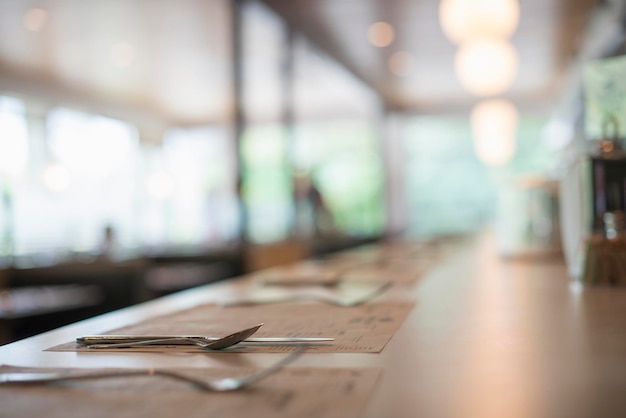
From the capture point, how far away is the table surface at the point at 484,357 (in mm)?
550

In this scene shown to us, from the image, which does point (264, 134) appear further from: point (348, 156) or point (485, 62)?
Answer: point (485, 62)

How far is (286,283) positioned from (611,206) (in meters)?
0.65

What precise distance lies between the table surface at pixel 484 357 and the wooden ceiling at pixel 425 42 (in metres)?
5.88

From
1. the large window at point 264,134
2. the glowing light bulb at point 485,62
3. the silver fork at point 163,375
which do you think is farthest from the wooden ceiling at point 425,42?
the silver fork at point 163,375

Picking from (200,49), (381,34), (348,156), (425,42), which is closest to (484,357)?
(381,34)

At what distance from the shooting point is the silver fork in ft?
1.92

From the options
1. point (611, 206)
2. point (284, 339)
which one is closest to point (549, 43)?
point (611, 206)

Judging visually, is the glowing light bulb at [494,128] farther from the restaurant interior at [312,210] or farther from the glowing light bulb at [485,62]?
the glowing light bulb at [485,62]

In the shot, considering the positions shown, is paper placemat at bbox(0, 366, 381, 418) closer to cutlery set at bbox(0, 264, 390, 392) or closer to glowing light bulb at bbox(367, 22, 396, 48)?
cutlery set at bbox(0, 264, 390, 392)

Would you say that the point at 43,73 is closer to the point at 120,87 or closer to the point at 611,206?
the point at 120,87

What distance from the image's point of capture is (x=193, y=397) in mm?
559

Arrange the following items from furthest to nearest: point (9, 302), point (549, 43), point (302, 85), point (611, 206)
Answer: point (302, 85)
point (549, 43)
point (9, 302)
point (611, 206)

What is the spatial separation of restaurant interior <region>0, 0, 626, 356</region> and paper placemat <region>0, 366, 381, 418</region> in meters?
0.93

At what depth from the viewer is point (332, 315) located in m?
1.07
